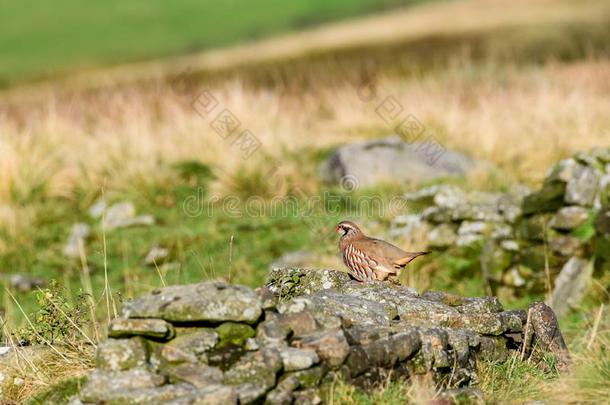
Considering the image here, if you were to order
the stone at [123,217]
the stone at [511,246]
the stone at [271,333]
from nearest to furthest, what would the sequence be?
the stone at [271,333] < the stone at [511,246] < the stone at [123,217]

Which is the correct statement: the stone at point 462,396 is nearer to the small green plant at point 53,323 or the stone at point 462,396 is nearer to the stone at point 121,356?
the stone at point 121,356

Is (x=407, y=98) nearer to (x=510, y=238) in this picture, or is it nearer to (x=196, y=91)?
(x=196, y=91)

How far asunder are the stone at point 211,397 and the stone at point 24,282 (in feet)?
26.4

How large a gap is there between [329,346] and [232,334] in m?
0.63

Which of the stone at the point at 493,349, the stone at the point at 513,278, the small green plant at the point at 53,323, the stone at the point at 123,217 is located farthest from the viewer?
the stone at the point at 123,217

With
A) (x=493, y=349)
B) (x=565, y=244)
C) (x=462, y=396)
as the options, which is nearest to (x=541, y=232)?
(x=565, y=244)

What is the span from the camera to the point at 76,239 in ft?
49.2

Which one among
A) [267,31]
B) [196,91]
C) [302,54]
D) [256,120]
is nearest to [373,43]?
[302,54]

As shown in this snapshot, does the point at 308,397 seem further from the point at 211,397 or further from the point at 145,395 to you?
the point at 145,395

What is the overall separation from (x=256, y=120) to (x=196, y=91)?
3781 mm

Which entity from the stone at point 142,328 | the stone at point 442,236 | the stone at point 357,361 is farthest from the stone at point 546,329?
the stone at point 442,236

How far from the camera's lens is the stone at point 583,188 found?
12.7 metres

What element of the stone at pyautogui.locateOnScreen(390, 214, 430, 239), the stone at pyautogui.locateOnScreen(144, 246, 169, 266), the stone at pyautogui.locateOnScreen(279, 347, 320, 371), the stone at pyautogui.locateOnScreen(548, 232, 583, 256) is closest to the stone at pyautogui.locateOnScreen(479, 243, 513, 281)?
the stone at pyautogui.locateOnScreen(548, 232, 583, 256)

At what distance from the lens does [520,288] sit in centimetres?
1270
